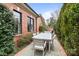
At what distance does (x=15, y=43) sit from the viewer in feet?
13.5

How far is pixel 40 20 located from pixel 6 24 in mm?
918

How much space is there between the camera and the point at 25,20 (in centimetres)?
433

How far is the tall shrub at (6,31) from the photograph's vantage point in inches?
154

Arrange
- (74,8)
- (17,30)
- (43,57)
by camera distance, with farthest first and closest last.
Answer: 1. (17,30)
2. (43,57)
3. (74,8)

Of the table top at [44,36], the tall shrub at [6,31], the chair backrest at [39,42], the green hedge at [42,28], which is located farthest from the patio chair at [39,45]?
the tall shrub at [6,31]

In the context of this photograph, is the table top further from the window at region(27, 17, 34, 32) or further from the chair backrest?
the window at region(27, 17, 34, 32)

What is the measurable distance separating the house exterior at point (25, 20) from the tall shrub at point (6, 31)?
165 mm

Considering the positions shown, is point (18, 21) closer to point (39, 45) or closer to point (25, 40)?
point (25, 40)

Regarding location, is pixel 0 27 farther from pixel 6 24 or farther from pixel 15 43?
pixel 15 43

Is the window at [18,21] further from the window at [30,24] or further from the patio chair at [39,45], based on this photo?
the patio chair at [39,45]

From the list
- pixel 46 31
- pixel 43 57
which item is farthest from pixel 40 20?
pixel 43 57

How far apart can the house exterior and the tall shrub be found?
0.17m

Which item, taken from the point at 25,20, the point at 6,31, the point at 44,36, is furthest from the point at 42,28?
the point at 6,31

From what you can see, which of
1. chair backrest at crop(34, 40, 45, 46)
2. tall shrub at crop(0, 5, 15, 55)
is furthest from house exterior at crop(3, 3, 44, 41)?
chair backrest at crop(34, 40, 45, 46)
